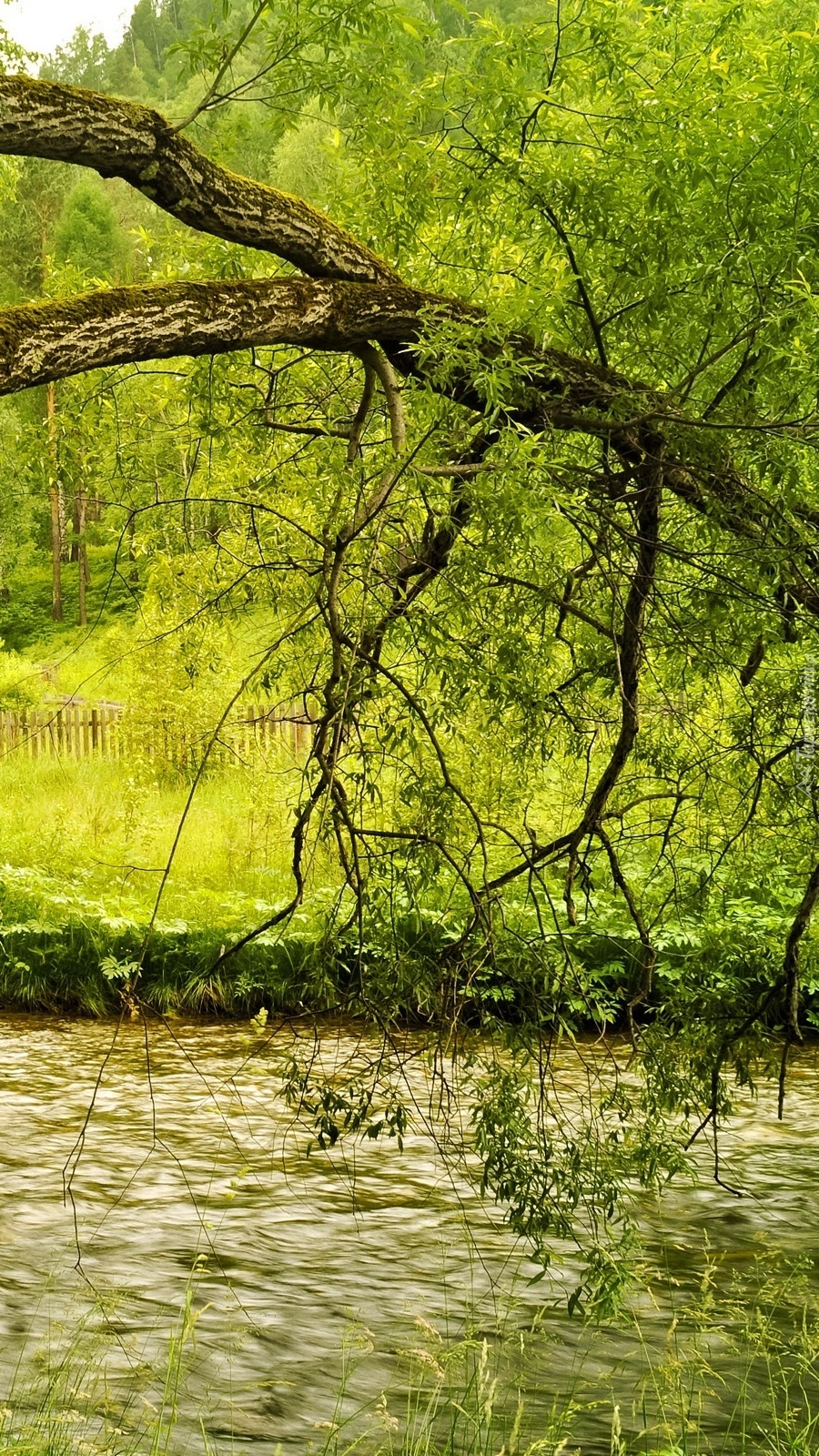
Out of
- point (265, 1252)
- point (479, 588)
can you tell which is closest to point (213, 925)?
point (265, 1252)

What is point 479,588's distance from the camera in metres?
4.24

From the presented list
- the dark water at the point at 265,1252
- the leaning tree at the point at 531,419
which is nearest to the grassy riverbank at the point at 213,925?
the dark water at the point at 265,1252

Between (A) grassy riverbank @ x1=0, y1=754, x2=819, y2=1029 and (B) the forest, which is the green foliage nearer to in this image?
(A) grassy riverbank @ x1=0, y1=754, x2=819, y2=1029

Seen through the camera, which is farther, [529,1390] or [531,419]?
[529,1390]

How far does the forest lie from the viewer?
153 inches

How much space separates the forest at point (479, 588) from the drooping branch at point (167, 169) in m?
0.01

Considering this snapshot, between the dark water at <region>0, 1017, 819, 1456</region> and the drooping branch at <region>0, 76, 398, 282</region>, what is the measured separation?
97.3 inches

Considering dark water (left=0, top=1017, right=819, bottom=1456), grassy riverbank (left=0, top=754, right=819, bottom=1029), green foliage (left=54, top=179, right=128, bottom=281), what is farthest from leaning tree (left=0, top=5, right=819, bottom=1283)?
green foliage (left=54, top=179, right=128, bottom=281)

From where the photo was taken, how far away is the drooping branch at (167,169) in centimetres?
324

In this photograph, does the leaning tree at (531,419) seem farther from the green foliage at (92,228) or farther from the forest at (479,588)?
the green foliage at (92,228)

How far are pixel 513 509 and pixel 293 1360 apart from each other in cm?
324

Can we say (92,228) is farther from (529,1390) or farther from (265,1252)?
(529,1390)

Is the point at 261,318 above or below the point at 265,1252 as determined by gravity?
above

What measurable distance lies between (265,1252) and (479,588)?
339 cm
